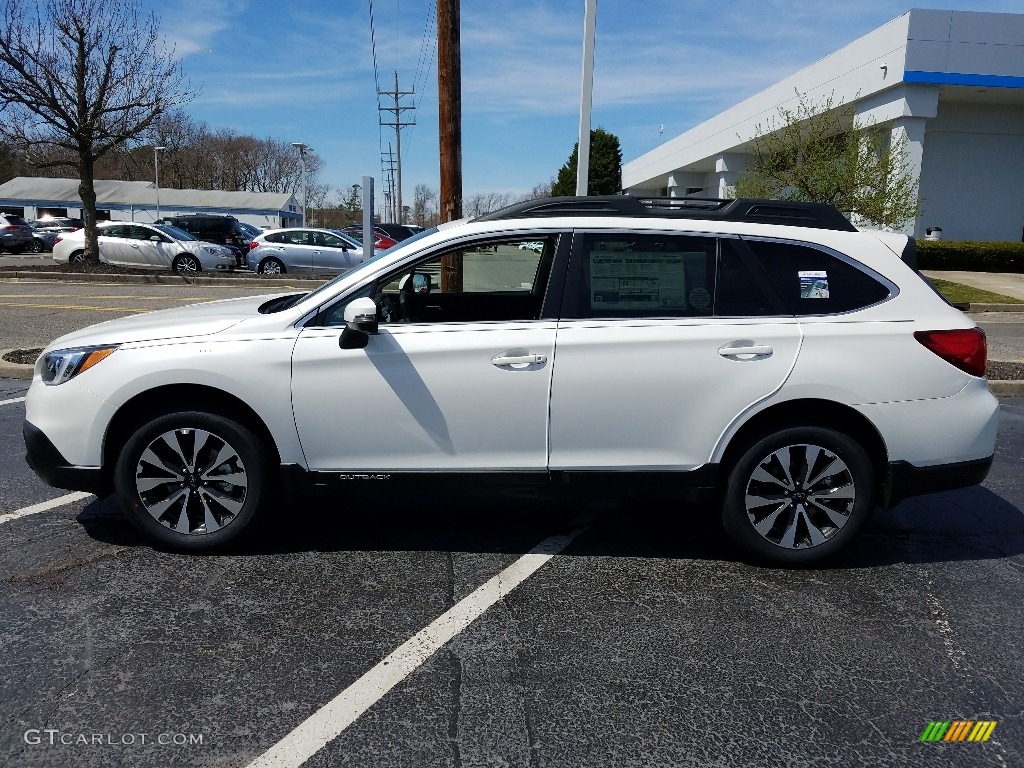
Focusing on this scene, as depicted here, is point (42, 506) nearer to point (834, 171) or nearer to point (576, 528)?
point (576, 528)

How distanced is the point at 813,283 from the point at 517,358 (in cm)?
A: 153

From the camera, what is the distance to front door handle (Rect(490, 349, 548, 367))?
3.82 m

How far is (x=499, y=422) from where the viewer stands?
3.88 meters

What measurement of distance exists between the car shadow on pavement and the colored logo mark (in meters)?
1.29

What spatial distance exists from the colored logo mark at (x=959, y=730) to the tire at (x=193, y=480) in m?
3.00

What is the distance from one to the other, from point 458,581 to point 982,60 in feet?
92.7

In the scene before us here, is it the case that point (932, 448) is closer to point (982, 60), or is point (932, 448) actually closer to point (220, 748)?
point (220, 748)

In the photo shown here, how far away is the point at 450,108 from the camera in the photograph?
32.6 feet

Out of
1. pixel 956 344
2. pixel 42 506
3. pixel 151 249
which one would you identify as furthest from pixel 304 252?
pixel 956 344

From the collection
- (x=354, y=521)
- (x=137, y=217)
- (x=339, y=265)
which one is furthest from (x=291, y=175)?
(x=354, y=521)

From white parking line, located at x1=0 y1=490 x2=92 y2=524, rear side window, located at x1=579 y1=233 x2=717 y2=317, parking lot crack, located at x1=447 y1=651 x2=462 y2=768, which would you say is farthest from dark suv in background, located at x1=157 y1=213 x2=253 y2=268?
parking lot crack, located at x1=447 y1=651 x2=462 y2=768

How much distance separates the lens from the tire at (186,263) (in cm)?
2298

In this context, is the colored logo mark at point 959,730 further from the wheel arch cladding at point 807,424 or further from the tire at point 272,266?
the tire at point 272,266

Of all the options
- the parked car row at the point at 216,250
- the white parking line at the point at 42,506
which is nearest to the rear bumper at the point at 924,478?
the white parking line at the point at 42,506
